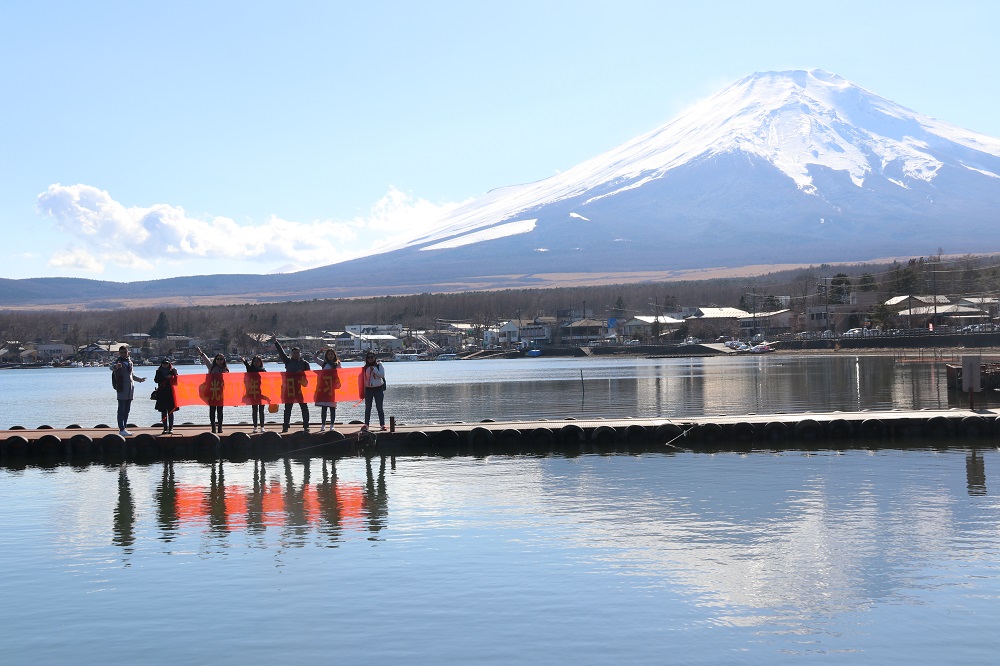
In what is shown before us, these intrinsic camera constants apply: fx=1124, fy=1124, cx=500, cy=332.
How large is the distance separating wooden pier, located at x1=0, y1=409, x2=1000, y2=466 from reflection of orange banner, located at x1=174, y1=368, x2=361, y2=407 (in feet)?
2.79

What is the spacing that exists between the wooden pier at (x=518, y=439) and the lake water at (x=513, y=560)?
4.38 feet

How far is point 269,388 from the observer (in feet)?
86.5

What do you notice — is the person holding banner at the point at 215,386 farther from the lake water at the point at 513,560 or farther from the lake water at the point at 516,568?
the lake water at the point at 516,568

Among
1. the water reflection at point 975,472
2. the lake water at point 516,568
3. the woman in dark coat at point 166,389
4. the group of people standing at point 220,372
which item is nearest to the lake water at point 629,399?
the group of people standing at point 220,372

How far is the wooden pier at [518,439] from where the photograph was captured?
2494 cm

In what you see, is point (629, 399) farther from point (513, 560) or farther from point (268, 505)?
point (513, 560)

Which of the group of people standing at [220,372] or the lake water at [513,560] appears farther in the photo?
the group of people standing at [220,372]

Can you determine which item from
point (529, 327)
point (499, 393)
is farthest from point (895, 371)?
point (529, 327)

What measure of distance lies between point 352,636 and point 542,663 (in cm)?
195

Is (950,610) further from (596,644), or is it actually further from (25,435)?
(25,435)

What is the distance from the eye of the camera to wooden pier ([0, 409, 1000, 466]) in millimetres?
24938

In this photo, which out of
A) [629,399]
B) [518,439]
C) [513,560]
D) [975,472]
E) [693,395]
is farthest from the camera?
[693,395]

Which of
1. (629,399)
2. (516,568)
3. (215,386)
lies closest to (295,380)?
(215,386)

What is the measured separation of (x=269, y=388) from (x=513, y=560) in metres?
→ 14.2
